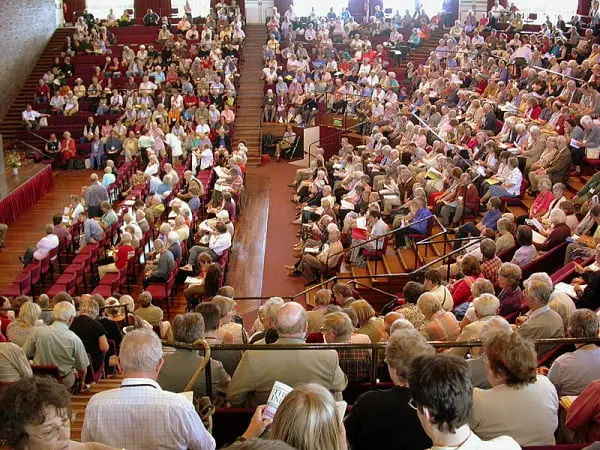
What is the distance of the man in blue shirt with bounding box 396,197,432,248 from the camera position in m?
9.95

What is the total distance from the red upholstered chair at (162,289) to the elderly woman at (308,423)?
735 centimetres

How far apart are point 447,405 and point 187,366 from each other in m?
1.94

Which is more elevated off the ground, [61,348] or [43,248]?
[61,348]

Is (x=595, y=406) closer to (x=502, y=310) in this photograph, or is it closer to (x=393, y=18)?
(x=502, y=310)

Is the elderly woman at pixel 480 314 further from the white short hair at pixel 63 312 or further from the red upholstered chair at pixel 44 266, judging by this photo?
the red upholstered chair at pixel 44 266

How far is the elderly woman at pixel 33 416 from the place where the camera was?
2346 millimetres

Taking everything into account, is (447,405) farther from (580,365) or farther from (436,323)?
(436,323)

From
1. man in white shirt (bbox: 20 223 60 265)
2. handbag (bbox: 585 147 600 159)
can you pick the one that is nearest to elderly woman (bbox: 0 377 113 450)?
man in white shirt (bbox: 20 223 60 265)

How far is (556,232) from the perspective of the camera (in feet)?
26.3

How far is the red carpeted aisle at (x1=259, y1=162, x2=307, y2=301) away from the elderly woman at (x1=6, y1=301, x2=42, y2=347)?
4.44 meters

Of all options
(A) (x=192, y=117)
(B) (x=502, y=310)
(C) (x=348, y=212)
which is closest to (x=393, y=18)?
(A) (x=192, y=117)

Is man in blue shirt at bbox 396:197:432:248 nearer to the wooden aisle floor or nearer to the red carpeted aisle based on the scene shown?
the red carpeted aisle

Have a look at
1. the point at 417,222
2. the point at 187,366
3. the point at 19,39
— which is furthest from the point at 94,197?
the point at 19,39

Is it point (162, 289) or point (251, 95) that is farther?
point (251, 95)
